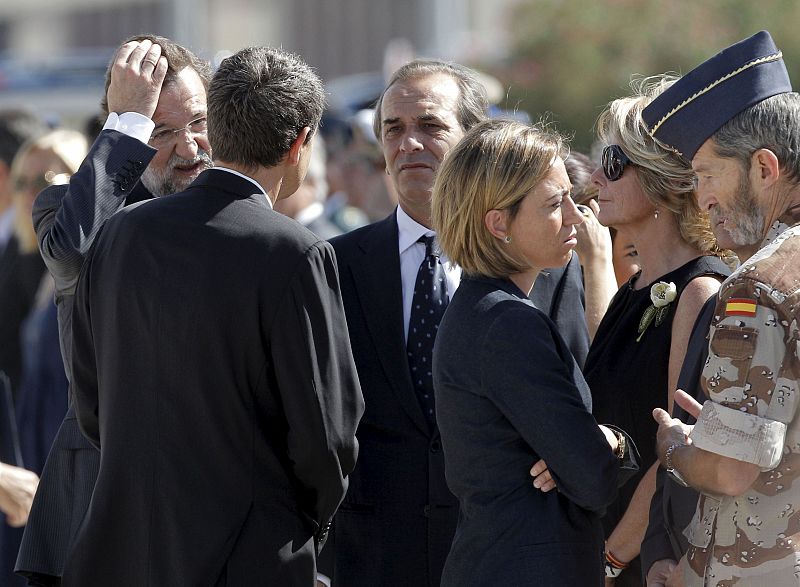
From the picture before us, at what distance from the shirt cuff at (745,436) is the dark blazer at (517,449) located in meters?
0.34

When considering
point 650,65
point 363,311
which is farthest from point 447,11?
point 363,311

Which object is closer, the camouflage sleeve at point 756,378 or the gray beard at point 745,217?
the camouflage sleeve at point 756,378

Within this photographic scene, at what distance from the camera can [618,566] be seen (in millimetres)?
3439

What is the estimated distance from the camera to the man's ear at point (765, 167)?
2.75 m

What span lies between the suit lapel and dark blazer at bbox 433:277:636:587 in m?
0.70

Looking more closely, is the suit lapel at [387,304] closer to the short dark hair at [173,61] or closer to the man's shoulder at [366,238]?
the man's shoulder at [366,238]

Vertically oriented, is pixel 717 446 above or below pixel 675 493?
above

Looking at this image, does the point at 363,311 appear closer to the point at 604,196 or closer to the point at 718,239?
the point at 604,196

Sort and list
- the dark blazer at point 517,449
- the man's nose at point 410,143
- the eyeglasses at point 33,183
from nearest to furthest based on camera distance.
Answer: the dark blazer at point 517,449 < the man's nose at point 410,143 < the eyeglasses at point 33,183

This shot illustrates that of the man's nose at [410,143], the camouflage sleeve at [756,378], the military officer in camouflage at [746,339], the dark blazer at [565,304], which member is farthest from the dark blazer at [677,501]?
the man's nose at [410,143]

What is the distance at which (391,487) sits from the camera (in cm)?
371

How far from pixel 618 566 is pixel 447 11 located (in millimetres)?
42041

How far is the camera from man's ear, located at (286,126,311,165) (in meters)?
3.24

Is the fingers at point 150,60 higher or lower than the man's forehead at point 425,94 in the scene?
higher
